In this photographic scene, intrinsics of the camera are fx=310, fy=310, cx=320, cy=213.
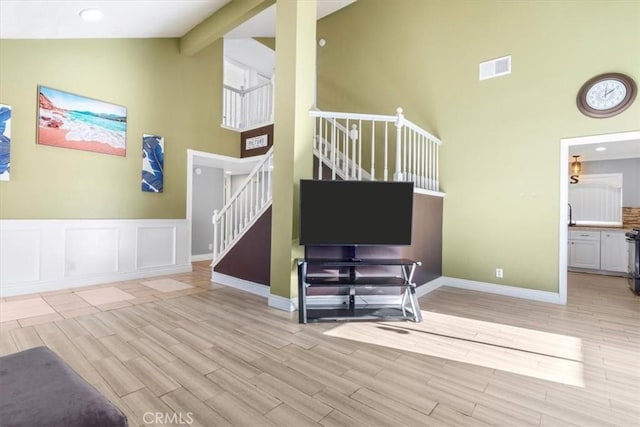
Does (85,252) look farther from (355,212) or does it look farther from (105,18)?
(355,212)

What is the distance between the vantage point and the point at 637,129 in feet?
11.0

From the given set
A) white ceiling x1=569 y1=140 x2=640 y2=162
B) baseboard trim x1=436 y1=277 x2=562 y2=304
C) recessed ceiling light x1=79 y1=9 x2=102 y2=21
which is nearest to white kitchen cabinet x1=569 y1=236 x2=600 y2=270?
white ceiling x1=569 y1=140 x2=640 y2=162

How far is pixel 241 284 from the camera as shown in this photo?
14.0 ft

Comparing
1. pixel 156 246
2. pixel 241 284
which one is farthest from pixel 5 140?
pixel 241 284

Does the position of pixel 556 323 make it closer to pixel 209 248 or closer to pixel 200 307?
pixel 200 307

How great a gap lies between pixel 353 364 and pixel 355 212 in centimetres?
143

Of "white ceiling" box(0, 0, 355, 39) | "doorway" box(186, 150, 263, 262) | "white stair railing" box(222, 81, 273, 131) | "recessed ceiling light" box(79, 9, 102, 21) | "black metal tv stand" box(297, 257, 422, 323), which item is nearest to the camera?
"black metal tv stand" box(297, 257, 422, 323)

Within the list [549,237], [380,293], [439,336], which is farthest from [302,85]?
[549,237]

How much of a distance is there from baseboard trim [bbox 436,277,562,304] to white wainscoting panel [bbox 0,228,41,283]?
5.52m

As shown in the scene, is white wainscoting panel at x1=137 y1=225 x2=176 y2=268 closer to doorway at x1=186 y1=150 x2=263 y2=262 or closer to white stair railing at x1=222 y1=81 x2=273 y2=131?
doorway at x1=186 y1=150 x2=263 y2=262

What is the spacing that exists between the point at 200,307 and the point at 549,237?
4.27 meters

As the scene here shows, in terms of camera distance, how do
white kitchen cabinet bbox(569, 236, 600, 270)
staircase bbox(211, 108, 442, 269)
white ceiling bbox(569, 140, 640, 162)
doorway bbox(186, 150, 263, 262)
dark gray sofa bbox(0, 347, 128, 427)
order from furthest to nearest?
doorway bbox(186, 150, 263, 262) → white kitchen cabinet bbox(569, 236, 600, 270) → white ceiling bbox(569, 140, 640, 162) → staircase bbox(211, 108, 442, 269) → dark gray sofa bbox(0, 347, 128, 427)

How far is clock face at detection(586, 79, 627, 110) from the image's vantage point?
341 centimetres

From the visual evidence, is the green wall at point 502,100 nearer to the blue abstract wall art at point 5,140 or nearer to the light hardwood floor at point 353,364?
the light hardwood floor at point 353,364
